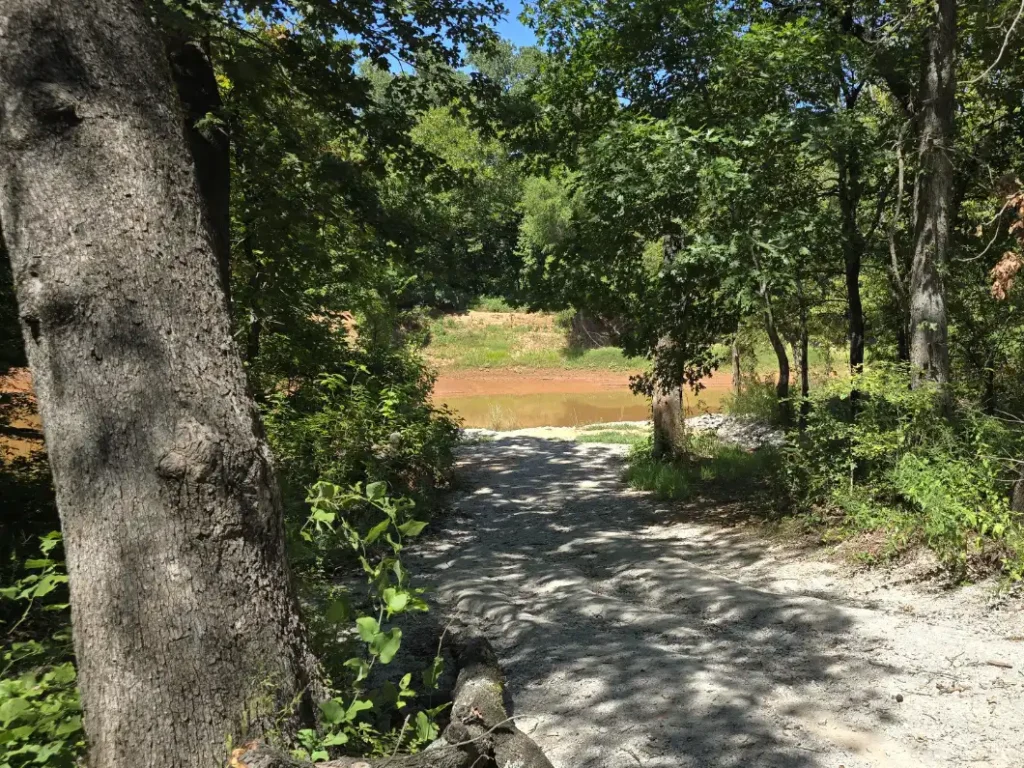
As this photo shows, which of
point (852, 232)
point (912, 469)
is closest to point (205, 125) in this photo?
point (912, 469)

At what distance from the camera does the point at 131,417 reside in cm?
207

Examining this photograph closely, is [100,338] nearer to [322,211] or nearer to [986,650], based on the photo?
[986,650]

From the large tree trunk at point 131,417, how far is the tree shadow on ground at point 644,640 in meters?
1.55

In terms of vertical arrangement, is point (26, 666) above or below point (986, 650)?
above

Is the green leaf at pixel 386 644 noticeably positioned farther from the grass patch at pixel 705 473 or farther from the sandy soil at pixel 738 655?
the grass patch at pixel 705 473

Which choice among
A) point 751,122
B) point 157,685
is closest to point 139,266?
point 157,685

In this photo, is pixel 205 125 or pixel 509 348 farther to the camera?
pixel 509 348

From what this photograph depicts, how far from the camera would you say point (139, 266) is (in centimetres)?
214

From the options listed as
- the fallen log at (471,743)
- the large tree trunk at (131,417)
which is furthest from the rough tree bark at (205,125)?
the fallen log at (471,743)

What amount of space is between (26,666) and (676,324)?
7.61 meters

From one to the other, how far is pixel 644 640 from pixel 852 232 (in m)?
6.48

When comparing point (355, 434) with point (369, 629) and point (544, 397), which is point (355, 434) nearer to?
point (369, 629)

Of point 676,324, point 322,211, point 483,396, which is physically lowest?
point 483,396

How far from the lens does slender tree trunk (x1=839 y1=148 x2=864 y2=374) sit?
8.56 meters
